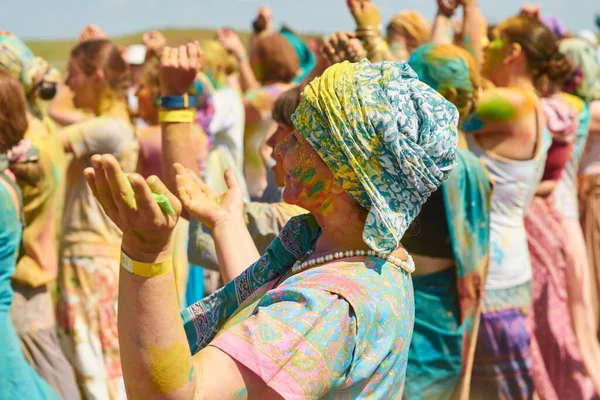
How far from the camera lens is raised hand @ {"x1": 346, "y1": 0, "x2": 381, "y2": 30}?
4.27 meters

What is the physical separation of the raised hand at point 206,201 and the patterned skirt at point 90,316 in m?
2.48

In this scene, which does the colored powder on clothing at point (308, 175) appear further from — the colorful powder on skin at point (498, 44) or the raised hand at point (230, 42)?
the raised hand at point (230, 42)

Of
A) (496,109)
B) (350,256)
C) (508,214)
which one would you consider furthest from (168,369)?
(508,214)

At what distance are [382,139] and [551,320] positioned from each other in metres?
4.05

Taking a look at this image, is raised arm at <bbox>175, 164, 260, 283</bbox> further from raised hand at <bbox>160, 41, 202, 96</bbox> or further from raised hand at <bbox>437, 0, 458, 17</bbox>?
raised hand at <bbox>437, 0, 458, 17</bbox>

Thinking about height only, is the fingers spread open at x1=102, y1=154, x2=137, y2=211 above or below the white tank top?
above

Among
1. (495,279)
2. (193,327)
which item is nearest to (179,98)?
(193,327)

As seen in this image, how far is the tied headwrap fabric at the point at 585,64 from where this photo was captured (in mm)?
6532

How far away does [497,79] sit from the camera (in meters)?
5.22

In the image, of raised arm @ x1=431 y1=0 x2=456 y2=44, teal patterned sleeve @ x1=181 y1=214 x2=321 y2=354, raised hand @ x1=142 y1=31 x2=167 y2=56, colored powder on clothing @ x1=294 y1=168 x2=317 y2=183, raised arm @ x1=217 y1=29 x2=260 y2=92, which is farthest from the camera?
raised arm @ x1=217 y1=29 x2=260 y2=92

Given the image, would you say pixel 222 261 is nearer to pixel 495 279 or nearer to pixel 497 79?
pixel 495 279

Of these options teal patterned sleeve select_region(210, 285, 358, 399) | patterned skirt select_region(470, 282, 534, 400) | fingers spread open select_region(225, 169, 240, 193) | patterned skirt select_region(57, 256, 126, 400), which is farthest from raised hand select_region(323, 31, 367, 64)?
teal patterned sleeve select_region(210, 285, 358, 399)

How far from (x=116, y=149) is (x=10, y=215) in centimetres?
177

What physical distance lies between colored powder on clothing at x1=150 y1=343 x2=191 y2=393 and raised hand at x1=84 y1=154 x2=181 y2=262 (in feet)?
0.51
